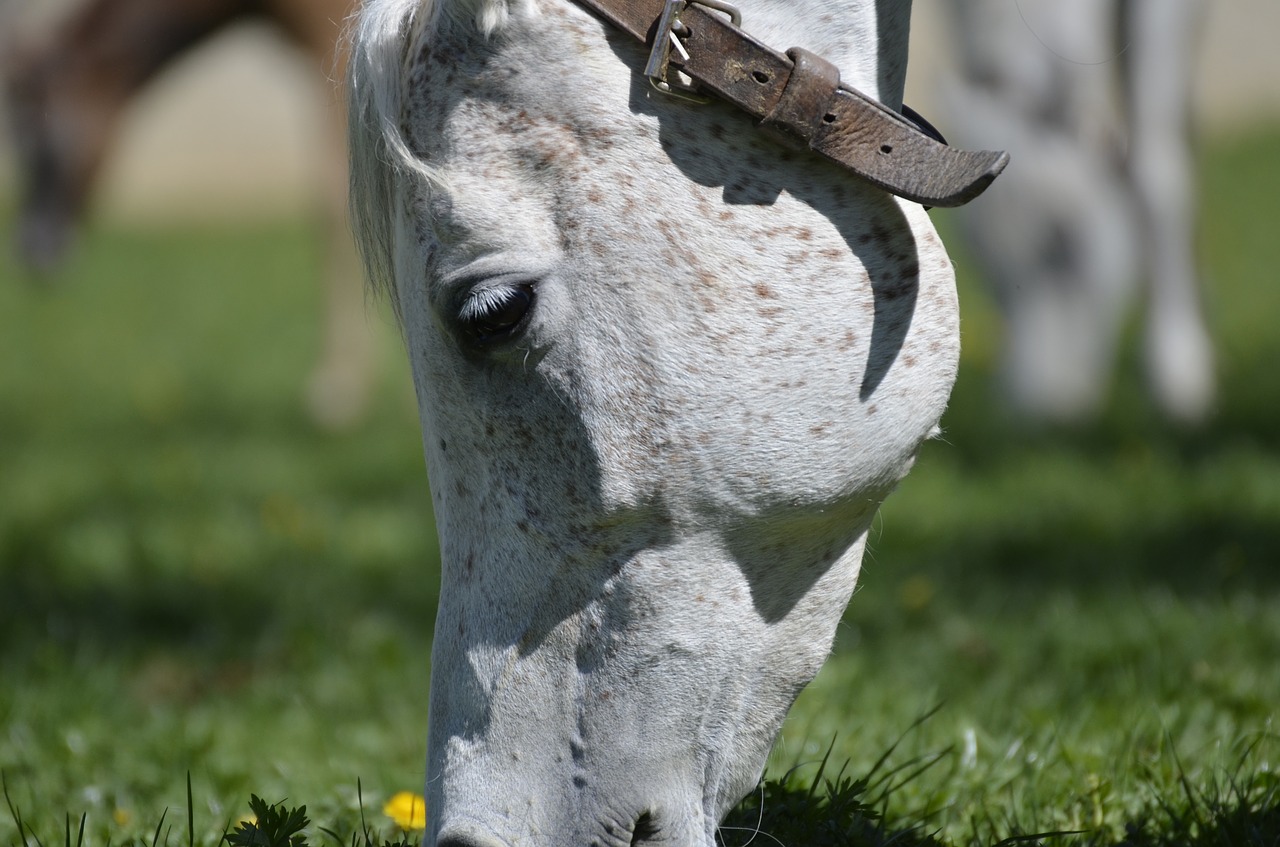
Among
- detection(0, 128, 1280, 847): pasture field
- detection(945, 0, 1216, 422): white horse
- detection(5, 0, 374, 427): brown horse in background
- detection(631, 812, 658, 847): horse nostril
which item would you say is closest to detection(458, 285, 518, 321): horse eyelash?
detection(631, 812, 658, 847): horse nostril

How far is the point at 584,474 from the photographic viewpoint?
152cm

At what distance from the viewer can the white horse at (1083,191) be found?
14.3ft

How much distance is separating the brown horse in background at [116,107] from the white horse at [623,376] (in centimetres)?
572

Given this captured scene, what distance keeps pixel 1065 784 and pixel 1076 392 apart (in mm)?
3234

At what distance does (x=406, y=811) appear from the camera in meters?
2.11

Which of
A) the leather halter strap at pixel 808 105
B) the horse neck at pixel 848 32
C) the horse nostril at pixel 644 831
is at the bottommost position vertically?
the horse nostril at pixel 644 831

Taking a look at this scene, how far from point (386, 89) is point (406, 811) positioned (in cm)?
118

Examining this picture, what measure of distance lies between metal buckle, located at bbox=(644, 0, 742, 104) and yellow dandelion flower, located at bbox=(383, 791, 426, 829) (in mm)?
1211

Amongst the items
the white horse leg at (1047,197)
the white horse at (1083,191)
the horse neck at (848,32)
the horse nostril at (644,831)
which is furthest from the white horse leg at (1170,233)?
the horse nostril at (644,831)

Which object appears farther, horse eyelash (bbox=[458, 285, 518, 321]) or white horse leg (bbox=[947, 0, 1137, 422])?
white horse leg (bbox=[947, 0, 1137, 422])

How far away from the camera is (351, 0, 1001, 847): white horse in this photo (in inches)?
58.9

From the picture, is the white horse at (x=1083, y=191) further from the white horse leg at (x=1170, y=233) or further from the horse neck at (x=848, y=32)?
the horse neck at (x=848, y=32)

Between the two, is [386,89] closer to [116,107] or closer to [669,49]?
[669,49]

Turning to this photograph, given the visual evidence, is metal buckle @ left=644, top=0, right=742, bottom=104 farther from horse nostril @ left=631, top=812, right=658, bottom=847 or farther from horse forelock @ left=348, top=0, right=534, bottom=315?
horse nostril @ left=631, top=812, right=658, bottom=847
